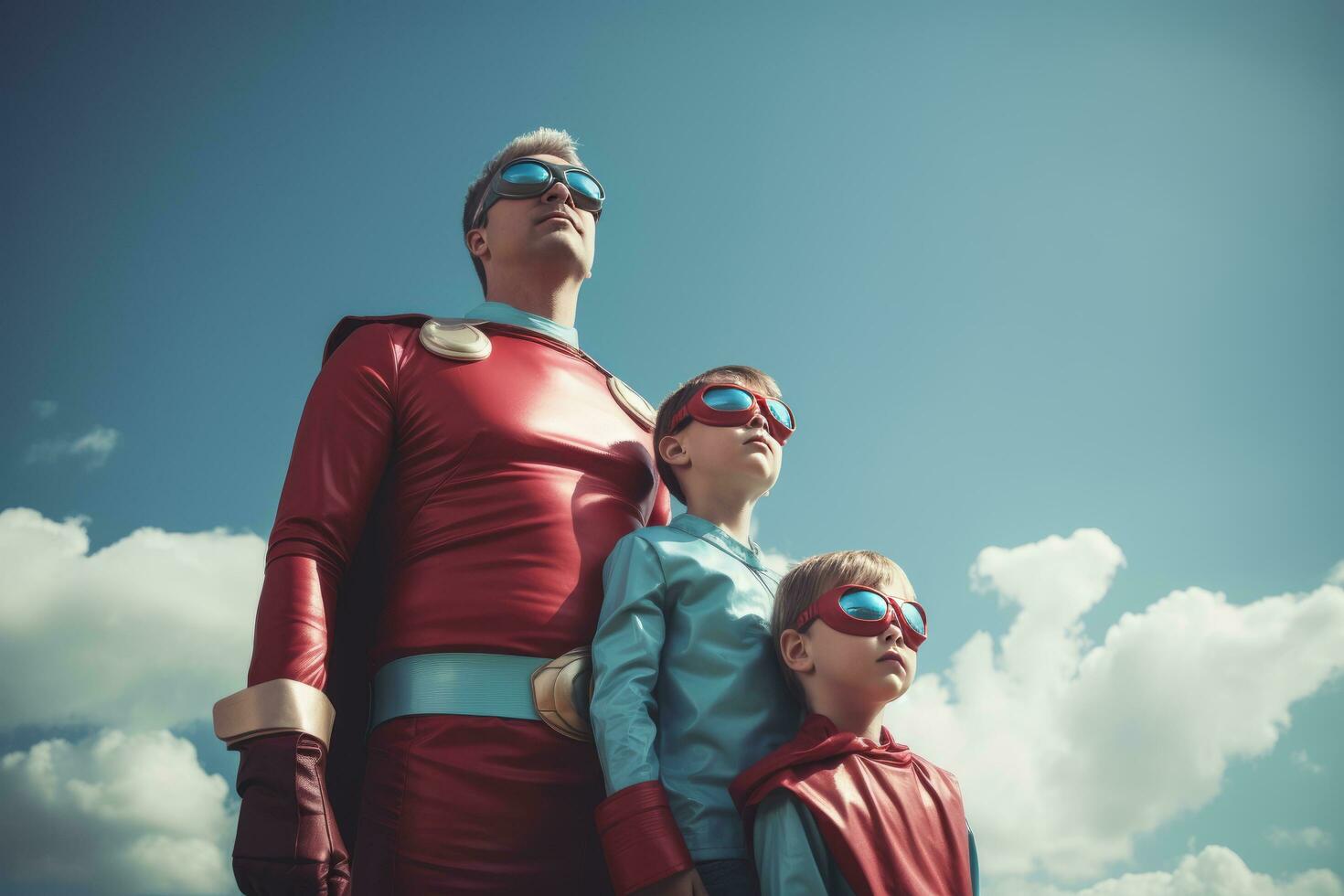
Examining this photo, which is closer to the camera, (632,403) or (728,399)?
(728,399)

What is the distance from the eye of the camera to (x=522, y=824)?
259 centimetres

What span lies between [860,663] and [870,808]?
33 centimetres

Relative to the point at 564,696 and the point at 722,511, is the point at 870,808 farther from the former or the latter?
the point at 722,511

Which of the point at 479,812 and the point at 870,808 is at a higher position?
the point at 479,812

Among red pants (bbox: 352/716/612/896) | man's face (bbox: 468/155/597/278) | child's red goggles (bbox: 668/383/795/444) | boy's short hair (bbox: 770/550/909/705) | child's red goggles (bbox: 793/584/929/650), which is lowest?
red pants (bbox: 352/716/612/896)

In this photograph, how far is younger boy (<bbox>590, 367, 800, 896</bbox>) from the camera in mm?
2410

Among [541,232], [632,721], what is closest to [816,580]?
[632,721]

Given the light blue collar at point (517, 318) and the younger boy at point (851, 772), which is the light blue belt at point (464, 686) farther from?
the light blue collar at point (517, 318)

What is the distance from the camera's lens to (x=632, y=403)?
11.6 ft

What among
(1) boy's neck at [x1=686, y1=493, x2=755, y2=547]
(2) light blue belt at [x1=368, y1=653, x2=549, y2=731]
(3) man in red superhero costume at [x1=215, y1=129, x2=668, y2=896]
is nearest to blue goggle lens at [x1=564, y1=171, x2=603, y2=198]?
(3) man in red superhero costume at [x1=215, y1=129, x2=668, y2=896]

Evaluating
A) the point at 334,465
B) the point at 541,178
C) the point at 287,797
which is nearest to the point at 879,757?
the point at 287,797

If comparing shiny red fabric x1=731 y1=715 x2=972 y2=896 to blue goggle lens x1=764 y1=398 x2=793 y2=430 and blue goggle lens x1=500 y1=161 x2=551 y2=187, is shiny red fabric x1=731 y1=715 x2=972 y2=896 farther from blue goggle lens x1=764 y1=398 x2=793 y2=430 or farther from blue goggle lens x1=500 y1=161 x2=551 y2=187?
blue goggle lens x1=500 y1=161 x2=551 y2=187

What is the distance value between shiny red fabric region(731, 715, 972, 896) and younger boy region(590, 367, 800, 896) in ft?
0.40

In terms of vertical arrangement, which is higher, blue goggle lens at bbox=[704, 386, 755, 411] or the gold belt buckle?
blue goggle lens at bbox=[704, 386, 755, 411]
